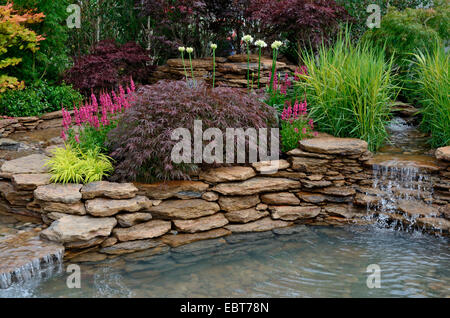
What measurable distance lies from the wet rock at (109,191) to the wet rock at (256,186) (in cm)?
94

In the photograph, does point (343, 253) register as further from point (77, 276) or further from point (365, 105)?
point (77, 276)

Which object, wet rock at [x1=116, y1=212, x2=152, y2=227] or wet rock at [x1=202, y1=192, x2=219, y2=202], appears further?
wet rock at [x1=202, y1=192, x2=219, y2=202]

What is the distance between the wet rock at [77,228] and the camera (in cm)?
398

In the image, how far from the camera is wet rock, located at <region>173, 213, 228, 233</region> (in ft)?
14.9

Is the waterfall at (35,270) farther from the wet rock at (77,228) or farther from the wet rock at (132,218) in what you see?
the wet rock at (132,218)

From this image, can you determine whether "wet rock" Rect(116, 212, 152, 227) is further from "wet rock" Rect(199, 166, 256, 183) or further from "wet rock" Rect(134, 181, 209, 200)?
"wet rock" Rect(199, 166, 256, 183)

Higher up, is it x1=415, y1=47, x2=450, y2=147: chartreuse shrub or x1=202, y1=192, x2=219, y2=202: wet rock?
x1=415, y1=47, x2=450, y2=147: chartreuse shrub

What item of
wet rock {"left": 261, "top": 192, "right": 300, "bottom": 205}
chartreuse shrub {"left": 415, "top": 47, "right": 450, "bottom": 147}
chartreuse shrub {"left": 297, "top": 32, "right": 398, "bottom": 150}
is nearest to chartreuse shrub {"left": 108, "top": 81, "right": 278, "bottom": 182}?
wet rock {"left": 261, "top": 192, "right": 300, "bottom": 205}

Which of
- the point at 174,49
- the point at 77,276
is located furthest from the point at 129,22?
the point at 77,276

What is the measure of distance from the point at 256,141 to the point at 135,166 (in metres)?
1.45

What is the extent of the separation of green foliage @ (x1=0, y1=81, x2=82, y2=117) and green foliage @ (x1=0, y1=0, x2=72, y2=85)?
0.39 metres

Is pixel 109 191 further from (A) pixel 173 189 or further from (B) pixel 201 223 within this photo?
(B) pixel 201 223

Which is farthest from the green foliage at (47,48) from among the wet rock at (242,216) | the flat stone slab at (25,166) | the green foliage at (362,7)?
the green foliage at (362,7)

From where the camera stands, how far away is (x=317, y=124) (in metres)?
5.83
